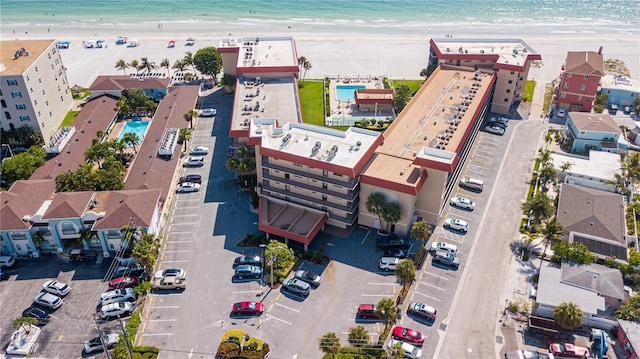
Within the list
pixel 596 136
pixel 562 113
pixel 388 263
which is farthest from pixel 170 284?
pixel 562 113

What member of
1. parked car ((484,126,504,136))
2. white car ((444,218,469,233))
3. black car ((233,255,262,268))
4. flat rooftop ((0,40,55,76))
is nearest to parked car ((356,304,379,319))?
black car ((233,255,262,268))

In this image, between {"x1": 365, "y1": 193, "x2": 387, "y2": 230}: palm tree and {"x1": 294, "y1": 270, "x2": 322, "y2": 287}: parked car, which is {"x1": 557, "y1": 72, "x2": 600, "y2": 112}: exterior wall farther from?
{"x1": 294, "y1": 270, "x2": 322, "y2": 287}: parked car

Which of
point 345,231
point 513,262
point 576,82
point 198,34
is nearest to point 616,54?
point 576,82

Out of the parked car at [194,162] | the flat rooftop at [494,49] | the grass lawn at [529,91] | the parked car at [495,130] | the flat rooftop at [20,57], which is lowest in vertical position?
the parked car at [495,130]

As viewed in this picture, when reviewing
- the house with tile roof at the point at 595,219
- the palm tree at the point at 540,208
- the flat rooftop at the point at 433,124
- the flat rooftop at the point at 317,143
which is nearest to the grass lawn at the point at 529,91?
the flat rooftop at the point at 433,124

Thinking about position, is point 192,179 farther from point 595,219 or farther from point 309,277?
point 595,219

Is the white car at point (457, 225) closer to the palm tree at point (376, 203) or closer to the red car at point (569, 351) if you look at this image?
the palm tree at point (376, 203)
